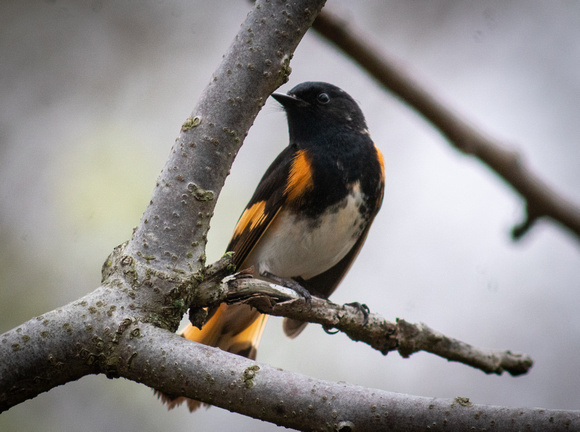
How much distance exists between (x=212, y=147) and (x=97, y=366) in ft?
2.46

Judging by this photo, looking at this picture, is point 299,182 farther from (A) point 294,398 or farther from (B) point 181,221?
(A) point 294,398

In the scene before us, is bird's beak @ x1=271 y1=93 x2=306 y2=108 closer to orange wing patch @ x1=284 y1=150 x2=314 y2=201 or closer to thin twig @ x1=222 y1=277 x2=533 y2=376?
orange wing patch @ x1=284 y1=150 x2=314 y2=201

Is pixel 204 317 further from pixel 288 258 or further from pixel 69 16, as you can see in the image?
pixel 69 16

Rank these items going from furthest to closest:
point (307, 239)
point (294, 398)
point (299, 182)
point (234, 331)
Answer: point (234, 331)
point (307, 239)
point (299, 182)
point (294, 398)

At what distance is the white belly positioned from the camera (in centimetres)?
302

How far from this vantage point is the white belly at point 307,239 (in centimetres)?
302

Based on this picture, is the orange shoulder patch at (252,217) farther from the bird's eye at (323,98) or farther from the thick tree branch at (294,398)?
the thick tree branch at (294,398)

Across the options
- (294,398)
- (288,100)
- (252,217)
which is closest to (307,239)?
(252,217)

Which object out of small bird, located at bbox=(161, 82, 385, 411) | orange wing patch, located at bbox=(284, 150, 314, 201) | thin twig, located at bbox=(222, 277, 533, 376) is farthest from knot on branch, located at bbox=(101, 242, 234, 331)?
orange wing patch, located at bbox=(284, 150, 314, 201)

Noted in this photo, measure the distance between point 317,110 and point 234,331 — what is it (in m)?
1.44

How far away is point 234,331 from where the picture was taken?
324 cm

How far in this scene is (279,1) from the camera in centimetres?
188

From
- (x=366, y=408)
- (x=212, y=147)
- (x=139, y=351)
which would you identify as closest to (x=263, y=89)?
(x=212, y=147)

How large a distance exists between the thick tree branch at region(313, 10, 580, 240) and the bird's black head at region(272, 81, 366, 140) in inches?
38.4
